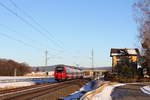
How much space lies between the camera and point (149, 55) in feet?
118

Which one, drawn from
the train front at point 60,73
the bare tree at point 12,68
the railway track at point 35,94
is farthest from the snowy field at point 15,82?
the bare tree at point 12,68

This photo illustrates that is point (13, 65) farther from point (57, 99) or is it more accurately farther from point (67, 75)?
point (57, 99)

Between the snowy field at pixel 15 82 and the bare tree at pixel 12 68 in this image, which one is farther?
the bare tree at pixel 12 68

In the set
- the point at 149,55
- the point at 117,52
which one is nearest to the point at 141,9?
the point at 149,55

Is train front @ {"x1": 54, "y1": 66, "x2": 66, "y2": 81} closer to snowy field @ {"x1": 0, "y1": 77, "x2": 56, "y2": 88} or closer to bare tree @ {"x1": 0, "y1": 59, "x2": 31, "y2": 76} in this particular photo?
snowy field @ {"x1": 0, "y1": 77, "x2": 56, "y2": 88}

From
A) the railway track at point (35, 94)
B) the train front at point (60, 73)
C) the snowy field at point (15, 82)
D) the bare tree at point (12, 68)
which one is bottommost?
the railway track at point (35, 94)

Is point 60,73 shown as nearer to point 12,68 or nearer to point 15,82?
point 15,82

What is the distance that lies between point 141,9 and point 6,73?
10367cm

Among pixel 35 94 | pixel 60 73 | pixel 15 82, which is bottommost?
pixel 35 94

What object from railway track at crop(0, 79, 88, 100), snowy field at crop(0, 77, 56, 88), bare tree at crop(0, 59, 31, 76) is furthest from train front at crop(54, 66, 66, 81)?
bare tree at crop(0, 59, 31, 76)

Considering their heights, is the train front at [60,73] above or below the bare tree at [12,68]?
below

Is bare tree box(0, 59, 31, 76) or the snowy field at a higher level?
bare tree box(0, 59, 31, 76)

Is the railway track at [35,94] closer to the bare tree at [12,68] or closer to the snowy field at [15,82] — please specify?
the snowy field at [15,82]

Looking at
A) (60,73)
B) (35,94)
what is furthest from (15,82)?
(35,94)
